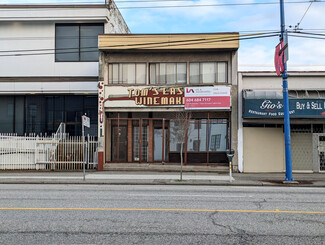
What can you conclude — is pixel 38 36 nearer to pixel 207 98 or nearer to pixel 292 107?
pixel 207 98

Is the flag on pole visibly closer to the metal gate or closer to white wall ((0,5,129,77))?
the metal gate

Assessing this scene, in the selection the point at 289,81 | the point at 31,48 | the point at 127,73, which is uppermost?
the point at 31,48

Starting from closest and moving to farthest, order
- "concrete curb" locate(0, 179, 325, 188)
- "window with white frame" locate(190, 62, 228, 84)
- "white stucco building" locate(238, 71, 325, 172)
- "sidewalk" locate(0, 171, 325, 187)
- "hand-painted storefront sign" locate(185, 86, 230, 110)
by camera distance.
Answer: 1. "concrete curb" locate(0, 179, 325, 188)
2. "sidewalk" locate(0, 171, 325, 187)
3. "white stucco building" locate(238, 71, 325, 172)
4. "hand-painted storefront sign" locate(185, 86, 230, 110)
5. "window with white frame" locate(190, 62, 228, 84)

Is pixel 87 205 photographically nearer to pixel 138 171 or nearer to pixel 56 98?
pixel 138 171

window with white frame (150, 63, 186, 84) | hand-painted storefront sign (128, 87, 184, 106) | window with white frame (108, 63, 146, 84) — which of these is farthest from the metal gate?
window with white frame (108, 63, 146, 84)

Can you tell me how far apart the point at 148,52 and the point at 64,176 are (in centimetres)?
806

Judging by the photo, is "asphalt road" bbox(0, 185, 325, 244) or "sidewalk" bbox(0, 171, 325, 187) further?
"sidewalk" bbox(0, 171, 325, 187)

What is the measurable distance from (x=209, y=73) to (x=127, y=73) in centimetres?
458

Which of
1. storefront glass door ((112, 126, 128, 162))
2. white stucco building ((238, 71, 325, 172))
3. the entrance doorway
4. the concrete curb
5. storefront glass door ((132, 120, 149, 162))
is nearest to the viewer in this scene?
the concrete curb

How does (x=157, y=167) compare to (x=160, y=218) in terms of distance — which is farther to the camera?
(x=157, y=167)

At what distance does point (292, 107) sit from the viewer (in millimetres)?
17875

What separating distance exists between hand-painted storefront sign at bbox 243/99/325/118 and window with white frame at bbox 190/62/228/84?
7.71 ft

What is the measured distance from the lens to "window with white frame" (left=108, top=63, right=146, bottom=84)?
19828mm

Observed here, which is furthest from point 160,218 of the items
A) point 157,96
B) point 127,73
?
point 127,73
